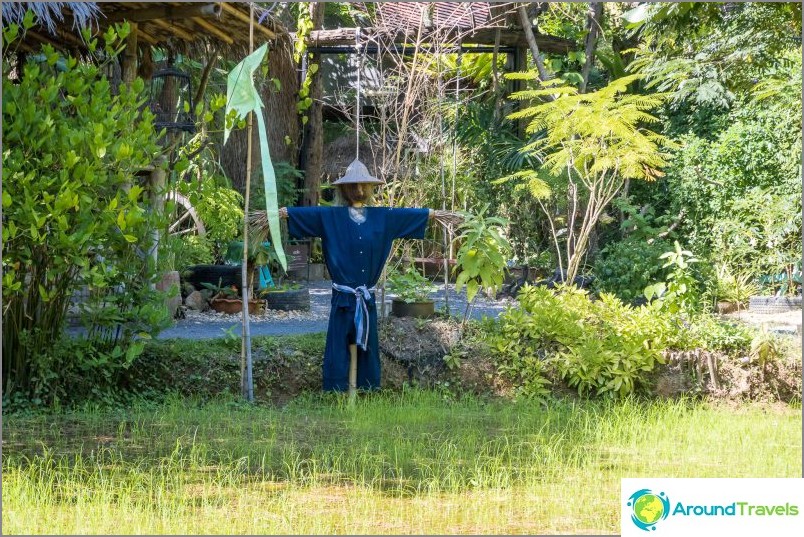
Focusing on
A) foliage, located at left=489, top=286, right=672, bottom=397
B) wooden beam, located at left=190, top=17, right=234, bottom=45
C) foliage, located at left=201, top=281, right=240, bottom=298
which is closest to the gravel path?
foliage, located at left=201, top=281, right=240, bottom=298

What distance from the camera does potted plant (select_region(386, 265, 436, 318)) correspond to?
7270 mm

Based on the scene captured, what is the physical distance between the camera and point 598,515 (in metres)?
3.90

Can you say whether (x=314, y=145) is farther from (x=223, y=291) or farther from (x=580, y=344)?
(x=580, y=344)

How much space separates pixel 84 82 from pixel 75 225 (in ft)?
3.05

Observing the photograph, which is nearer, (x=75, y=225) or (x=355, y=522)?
(x=355, y=522)

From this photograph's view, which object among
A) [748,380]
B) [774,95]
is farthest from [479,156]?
[748,380]

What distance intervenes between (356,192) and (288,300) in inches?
161

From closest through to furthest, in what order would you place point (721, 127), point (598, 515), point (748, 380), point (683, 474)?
1. point (598, 515)
2. point (683, 474)
3. point (748, 380)
4. point (721, 127)

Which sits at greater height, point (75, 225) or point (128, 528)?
point (75, 225)

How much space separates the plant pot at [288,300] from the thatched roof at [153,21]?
115 inches

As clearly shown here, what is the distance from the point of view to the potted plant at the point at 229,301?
9.82 m

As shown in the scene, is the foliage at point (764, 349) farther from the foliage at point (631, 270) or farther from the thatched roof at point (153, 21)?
the thatched roof at point (153, 21)

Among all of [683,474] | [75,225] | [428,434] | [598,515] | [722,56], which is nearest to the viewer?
[598,515]

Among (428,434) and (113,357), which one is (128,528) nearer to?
(428,434)
